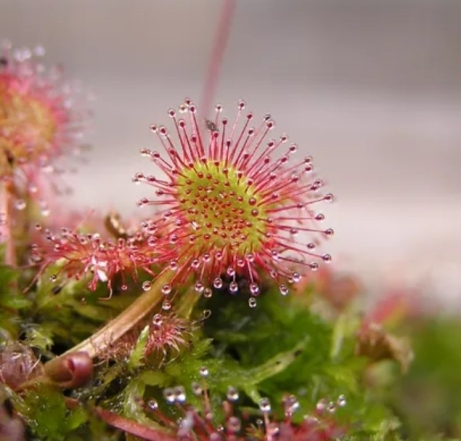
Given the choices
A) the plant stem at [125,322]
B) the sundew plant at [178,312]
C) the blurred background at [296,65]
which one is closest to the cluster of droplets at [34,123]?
the sundew plant at [178,312]

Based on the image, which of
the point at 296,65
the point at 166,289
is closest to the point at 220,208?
the point at 166,289

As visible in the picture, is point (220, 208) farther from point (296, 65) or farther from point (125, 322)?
point (296, 65)

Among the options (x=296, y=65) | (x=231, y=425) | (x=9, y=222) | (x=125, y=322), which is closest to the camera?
(x=231, y=425)

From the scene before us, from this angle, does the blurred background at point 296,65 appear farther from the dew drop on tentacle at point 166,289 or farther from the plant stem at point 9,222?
the dew drop on tentacle at point 166,289

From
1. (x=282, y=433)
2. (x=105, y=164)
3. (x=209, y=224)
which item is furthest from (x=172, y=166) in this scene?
(x=105, y=164)

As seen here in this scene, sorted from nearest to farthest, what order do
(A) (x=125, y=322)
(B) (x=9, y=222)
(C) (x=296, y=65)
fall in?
(A) (x=125, y=322), (B) (x=9, y=222), (C) (x=296, y=65)

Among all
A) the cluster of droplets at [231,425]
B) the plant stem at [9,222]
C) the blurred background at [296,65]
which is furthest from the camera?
the blurred background at [296,65]

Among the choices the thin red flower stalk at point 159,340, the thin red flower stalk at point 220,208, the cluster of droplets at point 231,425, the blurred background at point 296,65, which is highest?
the blurred background at point 296,65

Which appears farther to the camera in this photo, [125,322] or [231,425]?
[125,322]
